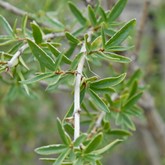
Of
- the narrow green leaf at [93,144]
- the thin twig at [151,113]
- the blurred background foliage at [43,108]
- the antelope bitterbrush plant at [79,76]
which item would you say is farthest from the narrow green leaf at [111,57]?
the blurred background foliage at [43,108]

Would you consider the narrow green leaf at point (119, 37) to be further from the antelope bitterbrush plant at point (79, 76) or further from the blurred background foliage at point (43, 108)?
the blurred background foliage at point (43, 108)

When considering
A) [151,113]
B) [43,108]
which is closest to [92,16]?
[151,113]

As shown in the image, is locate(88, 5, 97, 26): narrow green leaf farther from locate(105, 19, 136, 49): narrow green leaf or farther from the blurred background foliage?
the blurred background foliage

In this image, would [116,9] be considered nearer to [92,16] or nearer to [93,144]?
[92,16]

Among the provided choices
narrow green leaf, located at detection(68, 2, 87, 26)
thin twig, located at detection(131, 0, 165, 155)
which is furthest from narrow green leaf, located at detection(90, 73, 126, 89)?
thin twig, located at detection(131, 0, 165, 155)


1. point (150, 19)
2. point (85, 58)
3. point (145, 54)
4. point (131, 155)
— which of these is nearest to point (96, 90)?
point (85, 58)

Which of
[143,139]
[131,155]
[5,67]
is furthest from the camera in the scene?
[131,155]

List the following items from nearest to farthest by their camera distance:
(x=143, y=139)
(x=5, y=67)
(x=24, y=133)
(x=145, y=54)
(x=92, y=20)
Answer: (x=5, y=67)
(x=92, y=20)
(x=24, y=133)
(x=145, y=54)
(x=143, y=139)

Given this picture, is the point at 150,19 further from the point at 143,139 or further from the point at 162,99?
the point at 143,139
